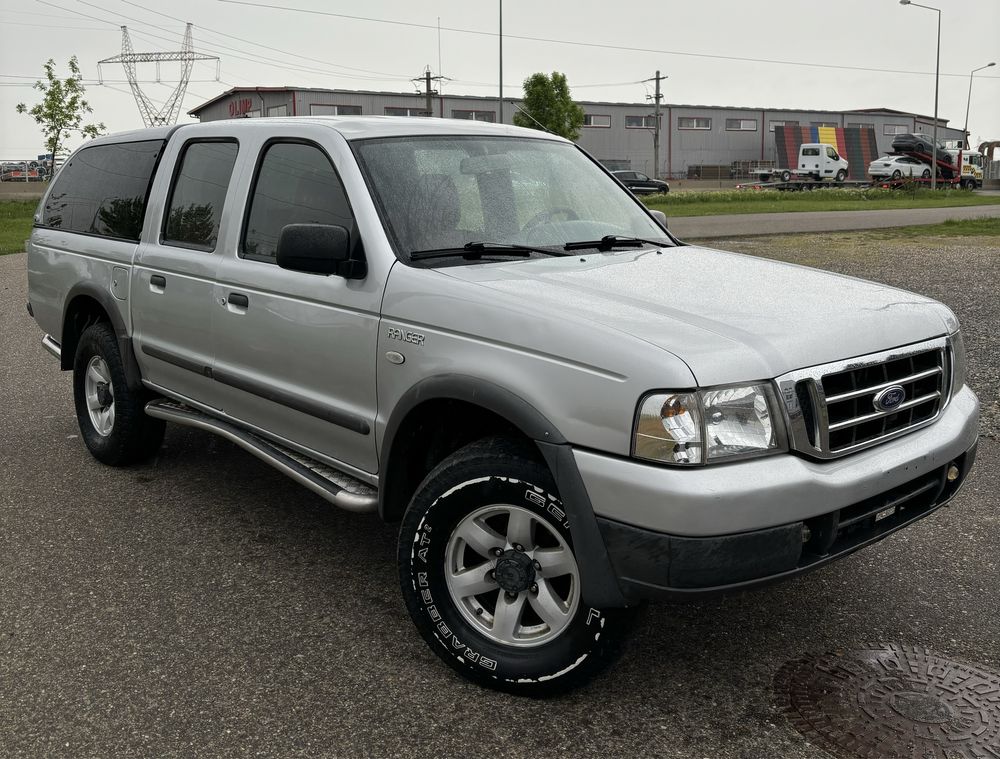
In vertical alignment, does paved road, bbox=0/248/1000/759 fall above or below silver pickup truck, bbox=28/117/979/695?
below

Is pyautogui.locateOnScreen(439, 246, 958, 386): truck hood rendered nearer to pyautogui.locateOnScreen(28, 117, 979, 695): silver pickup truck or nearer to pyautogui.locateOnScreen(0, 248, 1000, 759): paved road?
pyautogui.locateOnScreen(28, 117, 979, 695): silver pickup truck

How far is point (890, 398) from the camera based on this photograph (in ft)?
10.2

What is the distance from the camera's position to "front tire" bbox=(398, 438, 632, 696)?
3.01 metres

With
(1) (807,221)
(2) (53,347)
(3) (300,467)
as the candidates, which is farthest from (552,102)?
(3) (300,467)

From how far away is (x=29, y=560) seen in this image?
4328 millimetres

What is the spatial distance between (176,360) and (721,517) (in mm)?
3079

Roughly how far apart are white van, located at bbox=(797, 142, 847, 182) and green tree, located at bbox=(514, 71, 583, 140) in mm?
14173

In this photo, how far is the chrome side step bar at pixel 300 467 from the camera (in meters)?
3.69

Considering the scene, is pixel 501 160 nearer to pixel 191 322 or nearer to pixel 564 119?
pixel 191 322

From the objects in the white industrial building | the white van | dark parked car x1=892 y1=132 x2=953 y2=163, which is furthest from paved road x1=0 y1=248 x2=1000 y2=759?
the white industrial building

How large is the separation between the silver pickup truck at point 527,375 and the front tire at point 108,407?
0.48 metres

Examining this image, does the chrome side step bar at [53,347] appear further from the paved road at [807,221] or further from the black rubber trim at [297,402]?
the paved road at [807,221]

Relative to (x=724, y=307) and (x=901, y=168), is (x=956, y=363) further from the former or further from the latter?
(x=901, y=168)

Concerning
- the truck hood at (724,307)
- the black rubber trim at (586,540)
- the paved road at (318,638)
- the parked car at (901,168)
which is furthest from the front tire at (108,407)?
the parked car at (901,168)
